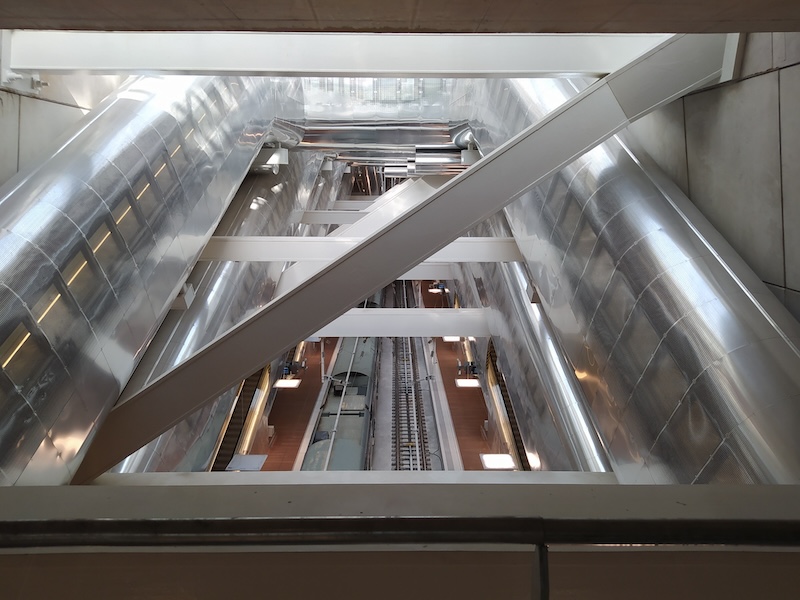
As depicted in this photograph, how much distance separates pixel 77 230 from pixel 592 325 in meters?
2.75

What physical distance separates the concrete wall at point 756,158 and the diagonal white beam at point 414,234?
0.94 ft

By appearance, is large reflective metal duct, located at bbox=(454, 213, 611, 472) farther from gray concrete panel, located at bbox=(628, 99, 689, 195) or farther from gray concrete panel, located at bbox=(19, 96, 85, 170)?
gray concrete panel, located at bbox=(19, 96, 85, 170)

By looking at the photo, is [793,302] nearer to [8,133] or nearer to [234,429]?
[8,133]

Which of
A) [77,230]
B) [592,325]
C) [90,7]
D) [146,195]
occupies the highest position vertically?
[146,195]

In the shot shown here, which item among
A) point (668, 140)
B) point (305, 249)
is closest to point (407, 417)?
point (305, 249)

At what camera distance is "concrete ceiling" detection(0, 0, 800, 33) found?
1174mm

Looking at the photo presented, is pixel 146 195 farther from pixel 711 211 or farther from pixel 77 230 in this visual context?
pixel 711 211

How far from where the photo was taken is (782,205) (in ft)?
6.81

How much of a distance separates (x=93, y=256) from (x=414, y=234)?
1.66 metres

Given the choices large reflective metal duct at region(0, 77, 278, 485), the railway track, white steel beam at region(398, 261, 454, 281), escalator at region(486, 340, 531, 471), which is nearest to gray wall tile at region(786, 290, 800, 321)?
large reflective metal duct at region(0, 77, 278, 485)

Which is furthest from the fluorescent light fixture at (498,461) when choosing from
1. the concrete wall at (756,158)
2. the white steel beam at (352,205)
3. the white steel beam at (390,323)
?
the white steel beam at (352,205)

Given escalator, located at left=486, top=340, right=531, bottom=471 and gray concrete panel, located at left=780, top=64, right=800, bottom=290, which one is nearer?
gray concrete panel, located at left=780, top=64, right=800, bottom=290

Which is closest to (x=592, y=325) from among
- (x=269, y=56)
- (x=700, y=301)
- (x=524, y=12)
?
(x=700, y=301)

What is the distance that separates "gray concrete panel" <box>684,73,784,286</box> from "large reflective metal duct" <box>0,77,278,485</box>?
10.3 ft
